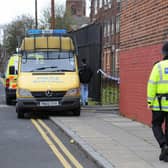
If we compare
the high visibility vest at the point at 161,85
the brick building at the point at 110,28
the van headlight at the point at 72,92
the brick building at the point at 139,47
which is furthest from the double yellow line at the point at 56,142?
the brick building at the point at 110,28

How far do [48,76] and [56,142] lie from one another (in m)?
5.75

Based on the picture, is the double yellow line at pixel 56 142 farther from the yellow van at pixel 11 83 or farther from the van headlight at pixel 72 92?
the yellow van at pixel 11 83

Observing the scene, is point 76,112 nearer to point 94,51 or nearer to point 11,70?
point 94,51

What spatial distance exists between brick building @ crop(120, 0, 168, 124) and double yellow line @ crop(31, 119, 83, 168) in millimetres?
2577

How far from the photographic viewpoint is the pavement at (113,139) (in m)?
8.74

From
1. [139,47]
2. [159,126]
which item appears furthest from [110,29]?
[159,126]

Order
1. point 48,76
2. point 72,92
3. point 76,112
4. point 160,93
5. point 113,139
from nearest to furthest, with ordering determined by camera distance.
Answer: point 160,93
point 113,139
point 72,92
point 48,76
point 76,112

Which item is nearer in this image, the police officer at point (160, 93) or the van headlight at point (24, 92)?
the police officer at point (160, 93)

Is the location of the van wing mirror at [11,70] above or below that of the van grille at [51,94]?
above

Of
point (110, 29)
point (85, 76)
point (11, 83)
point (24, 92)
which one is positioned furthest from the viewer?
point (110, 29)

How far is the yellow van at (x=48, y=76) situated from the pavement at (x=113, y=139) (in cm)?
62

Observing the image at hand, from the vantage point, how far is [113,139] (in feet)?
37.7

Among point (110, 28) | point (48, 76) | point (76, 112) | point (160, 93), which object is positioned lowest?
point (76, 112)

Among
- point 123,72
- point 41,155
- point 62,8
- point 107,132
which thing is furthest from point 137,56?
point 62,8
